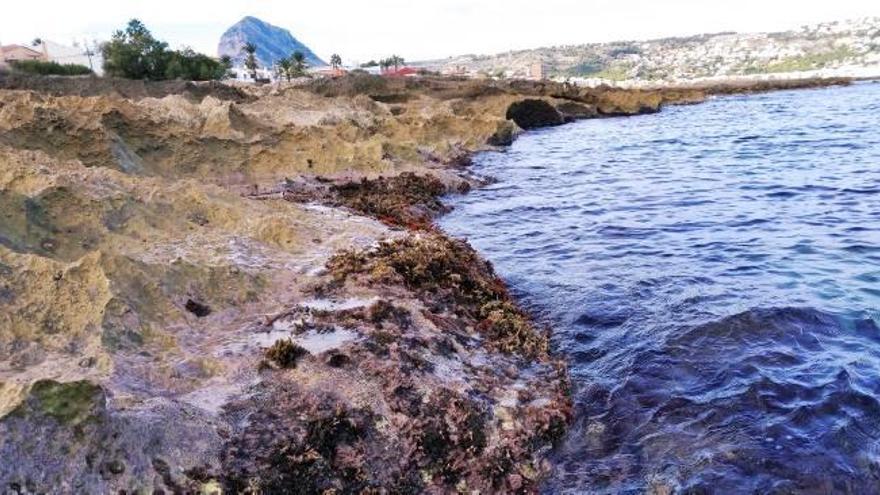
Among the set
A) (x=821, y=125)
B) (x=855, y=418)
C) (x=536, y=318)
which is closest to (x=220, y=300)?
(x=536, y=318)

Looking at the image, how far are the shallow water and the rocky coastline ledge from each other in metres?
0.65

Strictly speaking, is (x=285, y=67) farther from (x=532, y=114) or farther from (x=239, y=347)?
(x=239, y=347)

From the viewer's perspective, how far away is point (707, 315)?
8594mm

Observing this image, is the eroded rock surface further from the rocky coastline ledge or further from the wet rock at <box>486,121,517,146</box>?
the wet rock at <box>486,121,517,146</box>

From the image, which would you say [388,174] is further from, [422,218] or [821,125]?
[821,125]

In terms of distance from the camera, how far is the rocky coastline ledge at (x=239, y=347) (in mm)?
4383

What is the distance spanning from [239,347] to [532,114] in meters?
42.7

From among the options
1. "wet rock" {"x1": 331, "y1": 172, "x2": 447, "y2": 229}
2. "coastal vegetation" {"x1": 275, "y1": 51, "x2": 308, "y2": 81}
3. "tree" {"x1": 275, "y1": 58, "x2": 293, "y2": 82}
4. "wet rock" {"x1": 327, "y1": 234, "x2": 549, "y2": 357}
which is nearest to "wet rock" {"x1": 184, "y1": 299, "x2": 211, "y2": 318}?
"wet rock" {"x1": 327, "y1": 234, "x2": 549, "y2": 357}

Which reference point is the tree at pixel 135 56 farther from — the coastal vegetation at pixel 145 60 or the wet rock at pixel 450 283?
the wet rock at pixel 450 283

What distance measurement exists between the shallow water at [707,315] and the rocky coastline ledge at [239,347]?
2.14ft

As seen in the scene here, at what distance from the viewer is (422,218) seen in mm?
14969

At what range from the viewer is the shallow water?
5.64 metres

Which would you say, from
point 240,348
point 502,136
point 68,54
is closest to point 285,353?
point 240,348

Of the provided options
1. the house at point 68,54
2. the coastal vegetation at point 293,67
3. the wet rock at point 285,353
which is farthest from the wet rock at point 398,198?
the house at point 68,54
